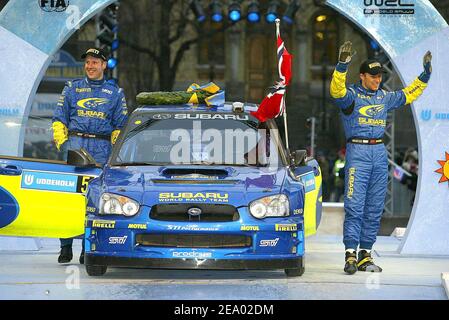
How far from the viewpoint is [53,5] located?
12258 millimetres

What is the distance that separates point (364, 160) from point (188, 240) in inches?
86.1

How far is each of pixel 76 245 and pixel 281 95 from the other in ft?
12.2

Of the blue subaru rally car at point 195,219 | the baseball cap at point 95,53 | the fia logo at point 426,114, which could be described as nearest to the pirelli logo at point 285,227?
the blue subaru rally car at point 195,219

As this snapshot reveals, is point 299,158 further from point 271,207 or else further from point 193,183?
point 193,183

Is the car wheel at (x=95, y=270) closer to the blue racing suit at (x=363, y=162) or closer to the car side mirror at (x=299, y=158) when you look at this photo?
the car side mirror at (x=299, y=158)

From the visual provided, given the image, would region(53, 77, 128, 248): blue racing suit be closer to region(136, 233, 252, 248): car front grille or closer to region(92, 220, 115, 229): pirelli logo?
region(92, 220, 115, 229): pirelli logo

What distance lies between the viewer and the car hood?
859 cm

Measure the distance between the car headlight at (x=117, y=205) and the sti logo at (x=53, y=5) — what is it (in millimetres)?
4182

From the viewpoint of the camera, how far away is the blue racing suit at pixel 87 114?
421 inches

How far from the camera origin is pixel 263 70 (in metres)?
55.2

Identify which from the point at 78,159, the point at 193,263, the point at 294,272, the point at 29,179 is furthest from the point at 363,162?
the point at 29,179

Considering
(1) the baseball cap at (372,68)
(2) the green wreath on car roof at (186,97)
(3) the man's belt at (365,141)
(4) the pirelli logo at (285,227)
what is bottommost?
(4) the pirelli logo at (285,227)

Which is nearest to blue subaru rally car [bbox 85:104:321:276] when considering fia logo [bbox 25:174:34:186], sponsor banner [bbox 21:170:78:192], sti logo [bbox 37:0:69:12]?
sponsor banner [bbox 21:170:78:192]
